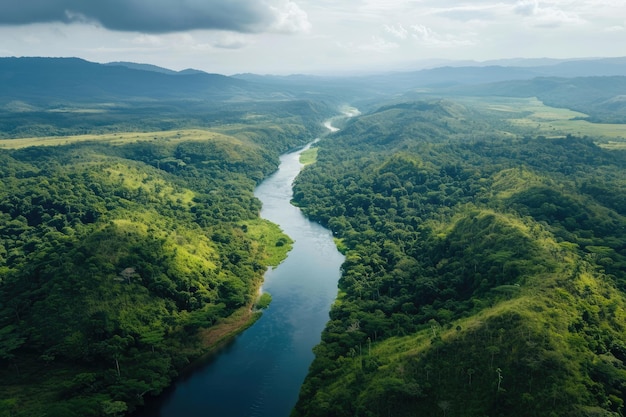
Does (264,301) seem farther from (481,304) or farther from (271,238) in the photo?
(481,304)

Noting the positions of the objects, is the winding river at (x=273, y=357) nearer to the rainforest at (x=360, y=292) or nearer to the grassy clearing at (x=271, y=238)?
the grassy clearing at (x=271, y=238)

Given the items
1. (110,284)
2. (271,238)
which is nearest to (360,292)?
(271,238)

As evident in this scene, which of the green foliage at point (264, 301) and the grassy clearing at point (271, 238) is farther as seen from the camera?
the grassy clearing at point (271, 238)

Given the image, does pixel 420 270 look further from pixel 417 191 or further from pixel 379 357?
pixel 417 191

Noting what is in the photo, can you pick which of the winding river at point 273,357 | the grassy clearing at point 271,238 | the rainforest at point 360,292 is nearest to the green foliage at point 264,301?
the winding river at point 273,357

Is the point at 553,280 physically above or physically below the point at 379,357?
above

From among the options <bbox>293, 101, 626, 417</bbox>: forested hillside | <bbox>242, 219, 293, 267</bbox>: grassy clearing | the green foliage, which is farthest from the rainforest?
the green foliage

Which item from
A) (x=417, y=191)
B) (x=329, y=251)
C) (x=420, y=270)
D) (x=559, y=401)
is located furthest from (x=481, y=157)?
(x=559, y=401)
